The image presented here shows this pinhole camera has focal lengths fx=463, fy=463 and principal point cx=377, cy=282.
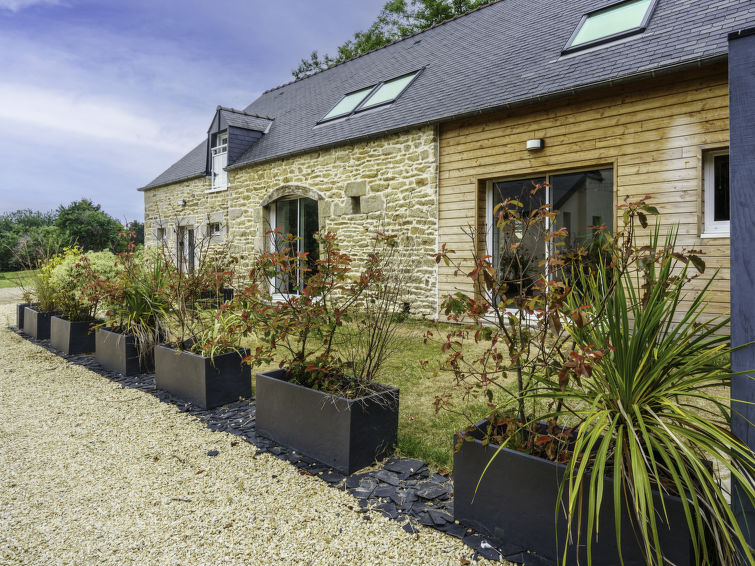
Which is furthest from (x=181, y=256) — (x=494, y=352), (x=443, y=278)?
(x=443, y=278)

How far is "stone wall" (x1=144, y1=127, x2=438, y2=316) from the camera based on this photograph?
764 cm

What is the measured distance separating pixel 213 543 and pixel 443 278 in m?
5.90

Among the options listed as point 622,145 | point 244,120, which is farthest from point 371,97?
point 622,145

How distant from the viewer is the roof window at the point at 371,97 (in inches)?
361

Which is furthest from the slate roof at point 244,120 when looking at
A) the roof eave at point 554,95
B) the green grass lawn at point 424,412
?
the green grass lawn at point 424,412

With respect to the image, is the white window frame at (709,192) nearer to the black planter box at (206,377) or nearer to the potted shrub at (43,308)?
the black planter box at (206,377)

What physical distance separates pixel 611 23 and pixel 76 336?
8.57m

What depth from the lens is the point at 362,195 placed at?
28.0ft

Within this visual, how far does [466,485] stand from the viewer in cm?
207

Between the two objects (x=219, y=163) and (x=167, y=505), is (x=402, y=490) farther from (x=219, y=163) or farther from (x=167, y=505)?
(x=219, y=163)

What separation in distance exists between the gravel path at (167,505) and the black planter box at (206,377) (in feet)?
0.87

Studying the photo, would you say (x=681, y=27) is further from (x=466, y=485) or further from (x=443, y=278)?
(x=466, y=485)

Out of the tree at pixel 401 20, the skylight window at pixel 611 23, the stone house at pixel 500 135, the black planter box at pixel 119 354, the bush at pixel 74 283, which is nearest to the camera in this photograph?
the black planter box at pixel 119 354

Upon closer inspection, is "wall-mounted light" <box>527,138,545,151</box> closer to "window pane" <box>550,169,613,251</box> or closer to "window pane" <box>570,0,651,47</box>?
"window pane" <box>550,169,613,251</box>
